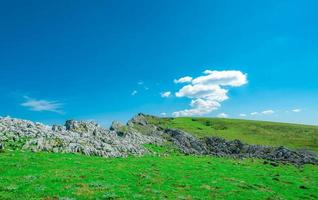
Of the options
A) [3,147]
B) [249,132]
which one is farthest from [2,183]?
[249,132]

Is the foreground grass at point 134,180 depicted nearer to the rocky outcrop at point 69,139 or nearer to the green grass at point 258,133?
A: the rocky outcrop at point 69,139

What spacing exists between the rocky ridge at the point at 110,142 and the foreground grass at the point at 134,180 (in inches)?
156

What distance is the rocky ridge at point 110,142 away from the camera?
161 feet

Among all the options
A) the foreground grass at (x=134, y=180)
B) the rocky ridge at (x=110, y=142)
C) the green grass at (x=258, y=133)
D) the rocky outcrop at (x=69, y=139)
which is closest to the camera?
the foreground grass at (x=134, y=180)

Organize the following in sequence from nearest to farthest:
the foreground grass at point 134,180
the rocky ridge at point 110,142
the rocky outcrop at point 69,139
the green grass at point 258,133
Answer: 1. the foreground grass at point 134,180
2. the rocky outcrop at point 69,139
3. the rocky ridge at point 110,142
4. the green grass at point 258,133

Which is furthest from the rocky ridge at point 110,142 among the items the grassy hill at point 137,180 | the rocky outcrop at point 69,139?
the grassy hill at point 137,180

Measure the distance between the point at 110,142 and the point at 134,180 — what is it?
82.3 feet

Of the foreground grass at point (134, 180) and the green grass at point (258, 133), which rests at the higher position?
the green grass at point (258, 133)

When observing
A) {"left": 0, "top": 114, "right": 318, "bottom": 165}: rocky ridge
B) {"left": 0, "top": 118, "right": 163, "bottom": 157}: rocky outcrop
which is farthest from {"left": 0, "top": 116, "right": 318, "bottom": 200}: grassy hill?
{"left": 0, "top": 114, "right": 318, "bottom": 165}: rocky ridge

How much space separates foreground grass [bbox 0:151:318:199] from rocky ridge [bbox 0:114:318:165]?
13.0 feet

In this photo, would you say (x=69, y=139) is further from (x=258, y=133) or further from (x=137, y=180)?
(x=258, y=133)

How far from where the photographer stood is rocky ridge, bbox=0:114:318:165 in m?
49.0

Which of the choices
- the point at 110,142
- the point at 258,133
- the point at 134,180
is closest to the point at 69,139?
the point at 110,142

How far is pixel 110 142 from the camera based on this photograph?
6028cm
